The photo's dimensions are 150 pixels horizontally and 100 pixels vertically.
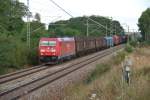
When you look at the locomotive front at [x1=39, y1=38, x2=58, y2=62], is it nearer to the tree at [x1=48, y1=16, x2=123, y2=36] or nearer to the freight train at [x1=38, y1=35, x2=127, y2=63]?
the freight train at [x1=38, y1=35, x2=127, y2=63]

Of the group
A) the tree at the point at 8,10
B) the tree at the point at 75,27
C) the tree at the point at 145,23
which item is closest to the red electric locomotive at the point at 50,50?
the tree at the point at 8,10

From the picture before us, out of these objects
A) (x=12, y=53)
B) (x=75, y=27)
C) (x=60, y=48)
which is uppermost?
(x=75, y=27)

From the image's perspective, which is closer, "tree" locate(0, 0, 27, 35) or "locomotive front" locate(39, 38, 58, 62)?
"tree" locate(0, 0, 27, 35)

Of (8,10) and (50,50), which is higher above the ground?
(8,10)

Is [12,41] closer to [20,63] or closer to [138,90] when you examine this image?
[20,63]

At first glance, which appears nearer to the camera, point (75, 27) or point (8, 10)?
point (8, 10)

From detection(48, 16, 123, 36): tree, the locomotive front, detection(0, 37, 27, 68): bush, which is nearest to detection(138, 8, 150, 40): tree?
detection(48, 16, 123, 36): tree

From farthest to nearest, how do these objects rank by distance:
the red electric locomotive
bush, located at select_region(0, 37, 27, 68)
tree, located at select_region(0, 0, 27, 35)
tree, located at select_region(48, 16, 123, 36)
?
1. tree, located at select_region(48, 16, 123, 36)
2. the red electric locomotive
3. bush, located at select_region(0, 37, 27, 68)
4. tree, located at select_region(0, 0, 27, 35)

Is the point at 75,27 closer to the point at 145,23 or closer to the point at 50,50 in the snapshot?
the point at 145,23

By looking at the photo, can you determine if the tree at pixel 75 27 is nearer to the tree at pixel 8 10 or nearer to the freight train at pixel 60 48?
the freight train at pixel 60 48

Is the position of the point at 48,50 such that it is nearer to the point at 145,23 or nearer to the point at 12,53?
the point at 12,53

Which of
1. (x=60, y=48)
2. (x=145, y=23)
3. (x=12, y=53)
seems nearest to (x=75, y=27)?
(x=145, y=23)

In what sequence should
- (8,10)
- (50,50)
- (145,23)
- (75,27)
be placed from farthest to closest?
(75,27) → (145,23) → (50,50) → (8,10)

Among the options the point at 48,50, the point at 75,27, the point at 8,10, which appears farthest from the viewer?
the point at 75,27
